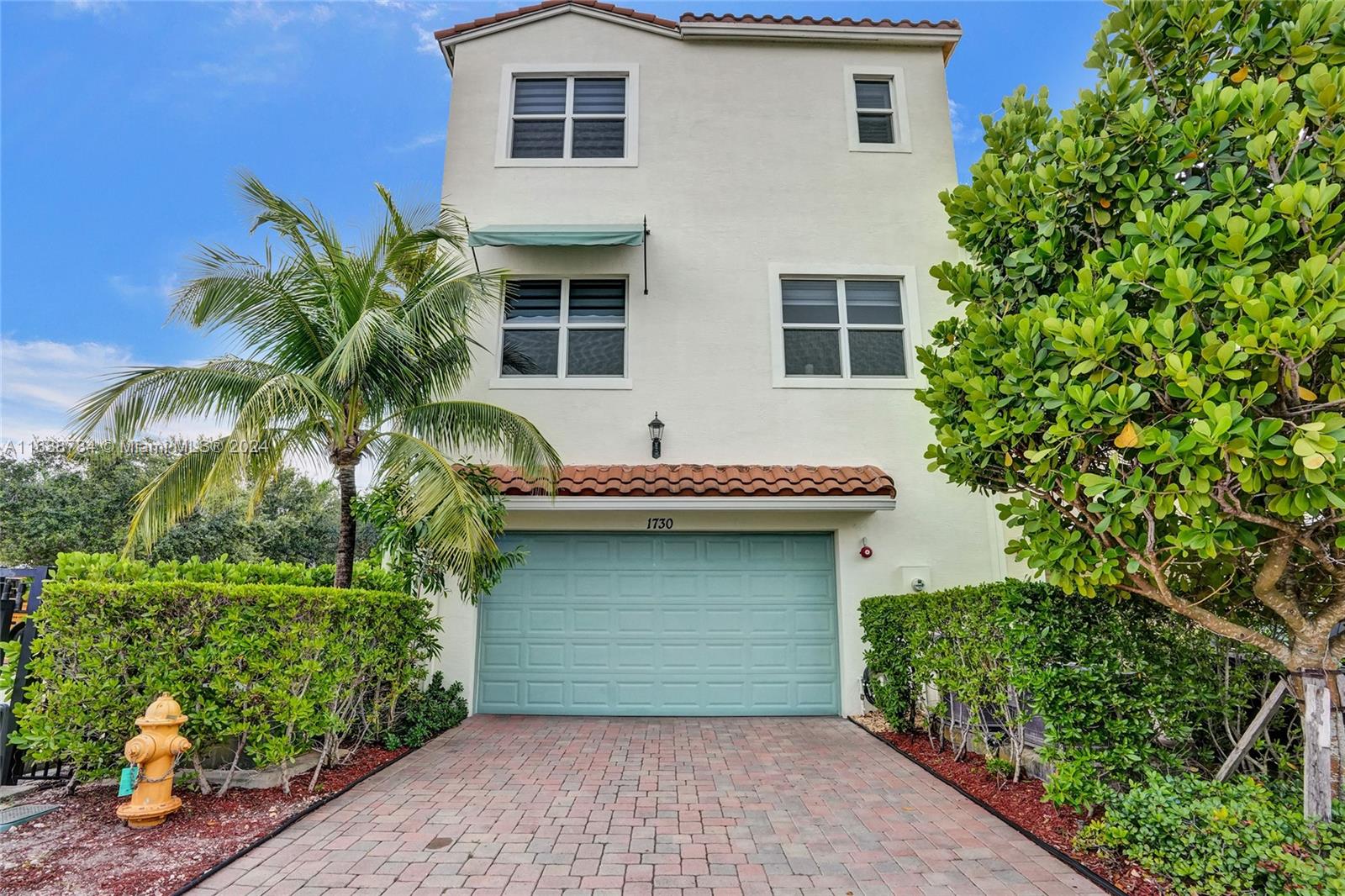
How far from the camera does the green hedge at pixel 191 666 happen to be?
15.8 ft

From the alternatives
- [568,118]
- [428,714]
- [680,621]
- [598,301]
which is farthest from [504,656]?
[568,118]

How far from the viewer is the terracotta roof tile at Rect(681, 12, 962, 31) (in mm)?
→ 11266

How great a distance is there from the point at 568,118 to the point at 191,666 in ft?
32.4

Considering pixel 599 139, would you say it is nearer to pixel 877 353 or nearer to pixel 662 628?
pixel 877 353

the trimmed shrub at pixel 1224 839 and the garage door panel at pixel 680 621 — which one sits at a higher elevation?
the garage door panel at pixel 680 621

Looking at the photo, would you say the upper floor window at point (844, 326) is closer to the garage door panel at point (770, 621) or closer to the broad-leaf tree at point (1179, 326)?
the garage door panel at point (770, 621)

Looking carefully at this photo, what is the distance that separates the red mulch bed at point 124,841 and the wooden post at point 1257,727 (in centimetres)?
680

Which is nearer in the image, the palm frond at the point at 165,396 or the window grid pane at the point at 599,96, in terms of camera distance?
the palm frond at the point at 165,396

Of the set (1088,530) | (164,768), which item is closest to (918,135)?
(1088,530)

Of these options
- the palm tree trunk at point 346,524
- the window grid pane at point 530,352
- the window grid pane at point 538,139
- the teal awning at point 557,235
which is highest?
the window grid pane at point 538,139

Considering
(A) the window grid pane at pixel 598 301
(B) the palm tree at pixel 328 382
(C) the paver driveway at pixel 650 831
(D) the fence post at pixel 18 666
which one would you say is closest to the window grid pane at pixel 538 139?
(A) the window grid pane at pixel 598 301

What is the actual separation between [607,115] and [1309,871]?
12136mm

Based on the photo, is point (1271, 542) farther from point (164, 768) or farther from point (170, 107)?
point (170, 107)

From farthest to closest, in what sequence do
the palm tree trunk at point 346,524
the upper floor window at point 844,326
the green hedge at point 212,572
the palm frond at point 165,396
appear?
the upper floor window at point 844,326 → the palm tree trunk at point 346,524 → the palm frond at point 165,396 → the green hedge at point 212,572
